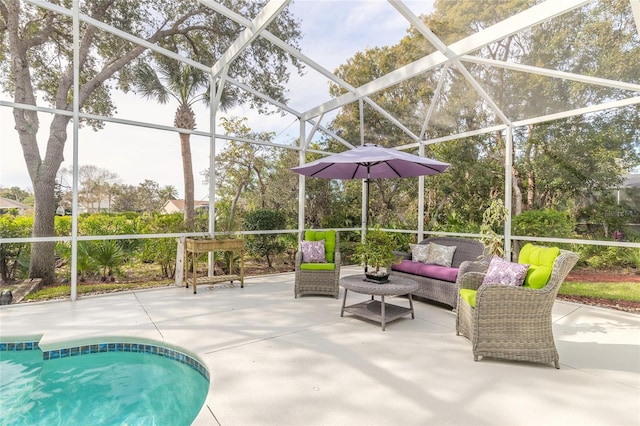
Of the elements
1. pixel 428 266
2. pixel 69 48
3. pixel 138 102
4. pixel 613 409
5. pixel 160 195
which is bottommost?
pixel 613 409

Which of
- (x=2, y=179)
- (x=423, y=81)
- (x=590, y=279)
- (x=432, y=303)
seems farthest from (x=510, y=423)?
(x=2, y=179)

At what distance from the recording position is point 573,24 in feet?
13.1

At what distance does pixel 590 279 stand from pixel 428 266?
12.4 feet

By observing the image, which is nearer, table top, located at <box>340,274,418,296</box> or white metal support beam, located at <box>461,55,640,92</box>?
table top, located at <box>340,274,418,296</box>

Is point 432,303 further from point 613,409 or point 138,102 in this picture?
point 138,102

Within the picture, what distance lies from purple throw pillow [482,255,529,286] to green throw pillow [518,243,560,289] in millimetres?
69

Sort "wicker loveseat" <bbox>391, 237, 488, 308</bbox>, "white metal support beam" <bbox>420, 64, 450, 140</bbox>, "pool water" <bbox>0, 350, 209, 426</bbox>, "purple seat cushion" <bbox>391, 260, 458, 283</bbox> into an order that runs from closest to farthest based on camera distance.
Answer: "pool water" <bbox>0, 350, 209, 426</bbox> → "wicker loveseat" <bbox>391, 237, 488, 308</bbox> → "purple seat cushion" <bbox>391, 260, 458, 283</bbox> → "white metal support beam" <bbox>420, 64, 450, 140</bbox>

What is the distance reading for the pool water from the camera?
7.69 ft

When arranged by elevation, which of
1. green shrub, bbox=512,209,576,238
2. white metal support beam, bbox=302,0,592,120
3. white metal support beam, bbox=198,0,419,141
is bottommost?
green shrub, bbox=512,209,576,238

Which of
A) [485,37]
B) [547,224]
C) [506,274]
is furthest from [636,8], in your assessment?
[547,224]

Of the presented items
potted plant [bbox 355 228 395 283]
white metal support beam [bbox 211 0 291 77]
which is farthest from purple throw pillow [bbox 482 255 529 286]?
white metal support beam [bbox 211 0 291 77]

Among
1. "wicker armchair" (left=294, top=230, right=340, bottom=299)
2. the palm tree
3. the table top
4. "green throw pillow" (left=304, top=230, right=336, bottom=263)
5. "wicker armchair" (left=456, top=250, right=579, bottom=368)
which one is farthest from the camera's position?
the palm tree

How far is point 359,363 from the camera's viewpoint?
2906 mm

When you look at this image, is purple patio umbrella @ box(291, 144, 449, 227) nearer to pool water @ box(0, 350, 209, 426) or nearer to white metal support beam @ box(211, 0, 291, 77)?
white metal support beam @ box(211, 0, 291, 77)
